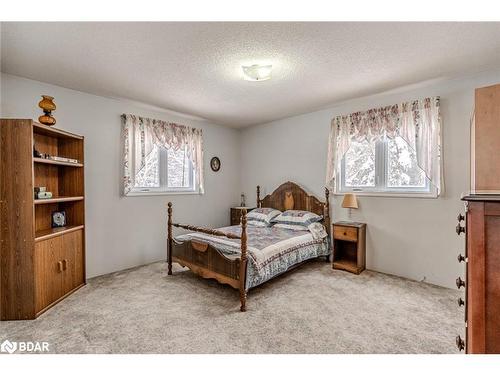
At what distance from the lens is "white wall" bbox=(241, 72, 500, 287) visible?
8.82 ft

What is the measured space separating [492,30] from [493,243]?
1.83 m

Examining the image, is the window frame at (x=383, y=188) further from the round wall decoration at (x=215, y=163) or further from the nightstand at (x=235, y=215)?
the round wall decoration at (x=215, y=163)

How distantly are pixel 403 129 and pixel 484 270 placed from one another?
2.41 metres

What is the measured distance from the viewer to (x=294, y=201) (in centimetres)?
412

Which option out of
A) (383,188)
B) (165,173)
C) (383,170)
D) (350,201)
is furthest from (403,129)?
(165,173)

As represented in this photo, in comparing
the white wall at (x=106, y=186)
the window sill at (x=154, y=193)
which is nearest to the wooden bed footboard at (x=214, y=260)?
the white wall at (x=106, y=186)

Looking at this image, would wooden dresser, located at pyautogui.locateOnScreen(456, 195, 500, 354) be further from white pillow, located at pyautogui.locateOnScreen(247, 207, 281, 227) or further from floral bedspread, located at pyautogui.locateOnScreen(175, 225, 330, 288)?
white pillow, located at pyautogui.locateOnScreen(247, 207, 281, 227)

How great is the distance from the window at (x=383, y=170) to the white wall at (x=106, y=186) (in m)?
2.64

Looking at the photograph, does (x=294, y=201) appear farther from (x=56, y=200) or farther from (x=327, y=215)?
(x=56, y=200)

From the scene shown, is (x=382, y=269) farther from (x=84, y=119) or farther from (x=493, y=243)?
(x=84, y=119)

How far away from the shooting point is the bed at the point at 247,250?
7.92 ft

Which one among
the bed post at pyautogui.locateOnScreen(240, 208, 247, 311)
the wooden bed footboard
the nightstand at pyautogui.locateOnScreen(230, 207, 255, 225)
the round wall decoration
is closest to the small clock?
the wooden bed footboard

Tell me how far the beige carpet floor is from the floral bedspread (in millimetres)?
254
